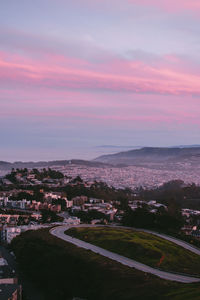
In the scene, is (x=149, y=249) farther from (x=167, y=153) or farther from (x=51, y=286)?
(x=167, y=153)

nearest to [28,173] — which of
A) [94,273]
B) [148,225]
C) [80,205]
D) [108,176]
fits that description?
[80,205]

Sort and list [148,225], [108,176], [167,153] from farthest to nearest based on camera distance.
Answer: [167,153] < [108,176] < [148,225]

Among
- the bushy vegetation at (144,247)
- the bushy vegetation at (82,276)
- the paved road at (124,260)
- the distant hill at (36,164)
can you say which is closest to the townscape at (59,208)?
the bushy vegetation at (82,276)

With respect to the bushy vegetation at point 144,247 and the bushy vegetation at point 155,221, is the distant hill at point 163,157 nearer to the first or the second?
the bushy vegetation at point 155,221

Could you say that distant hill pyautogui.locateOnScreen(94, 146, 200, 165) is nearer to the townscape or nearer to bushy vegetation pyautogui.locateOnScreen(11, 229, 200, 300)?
the townscape

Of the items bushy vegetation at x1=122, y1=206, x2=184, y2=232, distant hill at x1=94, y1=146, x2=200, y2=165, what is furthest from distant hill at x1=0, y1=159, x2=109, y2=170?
bushy vegetation at x1=122, y1=206, x2=184, y2=232

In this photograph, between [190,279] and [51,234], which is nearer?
[190,279]
